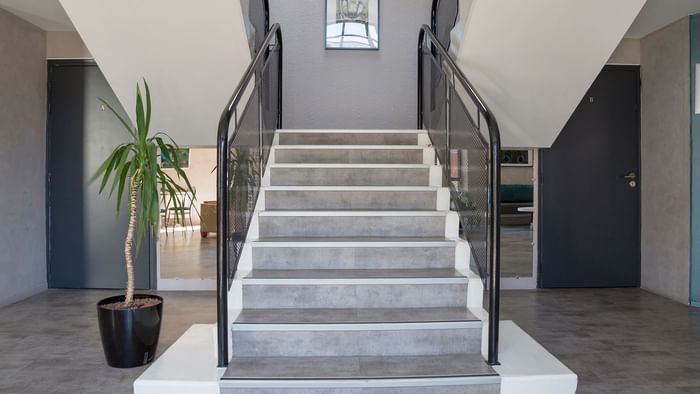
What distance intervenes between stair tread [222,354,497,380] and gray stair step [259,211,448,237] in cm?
104

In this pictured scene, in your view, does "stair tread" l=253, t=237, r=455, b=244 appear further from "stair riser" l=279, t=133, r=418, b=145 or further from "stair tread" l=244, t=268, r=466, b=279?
"stair riser" l=279, t=133, r=418, b=145

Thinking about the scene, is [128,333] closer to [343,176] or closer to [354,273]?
[354,273]

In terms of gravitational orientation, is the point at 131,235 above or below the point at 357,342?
above

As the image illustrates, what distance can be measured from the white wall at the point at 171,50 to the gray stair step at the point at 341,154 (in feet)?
2.48

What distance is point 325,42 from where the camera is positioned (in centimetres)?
591

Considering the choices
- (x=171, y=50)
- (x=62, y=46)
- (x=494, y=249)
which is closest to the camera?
(x=494, y=249)

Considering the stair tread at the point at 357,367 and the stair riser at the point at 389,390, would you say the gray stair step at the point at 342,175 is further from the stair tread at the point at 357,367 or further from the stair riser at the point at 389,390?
the stair riser at the point at 389,390

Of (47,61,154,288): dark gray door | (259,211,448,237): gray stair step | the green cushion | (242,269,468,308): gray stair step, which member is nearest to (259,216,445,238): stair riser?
(259,211,448,237): gray stair step

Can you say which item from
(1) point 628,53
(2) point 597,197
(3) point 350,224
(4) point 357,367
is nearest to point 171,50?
(3) point 350,224

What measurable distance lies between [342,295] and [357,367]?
526mm

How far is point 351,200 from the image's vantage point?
12.9ft

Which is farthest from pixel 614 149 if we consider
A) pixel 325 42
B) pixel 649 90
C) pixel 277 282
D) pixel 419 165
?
pixel 277 282

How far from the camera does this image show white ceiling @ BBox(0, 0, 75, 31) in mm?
4777

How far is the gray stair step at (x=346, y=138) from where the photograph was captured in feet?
15.9
